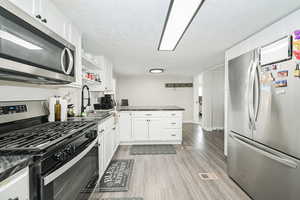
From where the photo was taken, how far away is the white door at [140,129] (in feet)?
12.5

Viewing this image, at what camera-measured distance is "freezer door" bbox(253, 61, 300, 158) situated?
4.28 feet

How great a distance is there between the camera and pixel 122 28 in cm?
207

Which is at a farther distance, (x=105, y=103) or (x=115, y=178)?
(x=105, y=103)

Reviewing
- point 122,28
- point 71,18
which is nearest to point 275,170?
point 122,28

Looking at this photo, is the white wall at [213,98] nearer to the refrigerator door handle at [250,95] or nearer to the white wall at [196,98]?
the white wall at [196,98]

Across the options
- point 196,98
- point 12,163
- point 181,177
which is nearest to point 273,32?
point 181,177

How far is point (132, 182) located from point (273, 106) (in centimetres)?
201

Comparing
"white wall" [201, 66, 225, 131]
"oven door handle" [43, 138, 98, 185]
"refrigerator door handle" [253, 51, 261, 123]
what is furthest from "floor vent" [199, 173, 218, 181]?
"white wall" [201, 66, 225, 131]

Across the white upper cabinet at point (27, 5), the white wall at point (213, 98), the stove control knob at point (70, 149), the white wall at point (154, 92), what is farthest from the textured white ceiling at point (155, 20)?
the white wall at point (154, 92)

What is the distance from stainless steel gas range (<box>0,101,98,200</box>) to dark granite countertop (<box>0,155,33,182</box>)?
0.04 m

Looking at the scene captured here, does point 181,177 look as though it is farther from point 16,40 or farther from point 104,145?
point 16,40

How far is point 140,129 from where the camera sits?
3.83 m

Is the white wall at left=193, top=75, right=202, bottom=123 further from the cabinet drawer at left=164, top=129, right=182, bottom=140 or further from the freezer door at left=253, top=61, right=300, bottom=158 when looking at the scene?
the freezer door at left=253, top=61, right=300, bottom=158

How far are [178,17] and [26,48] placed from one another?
4.85 feet
